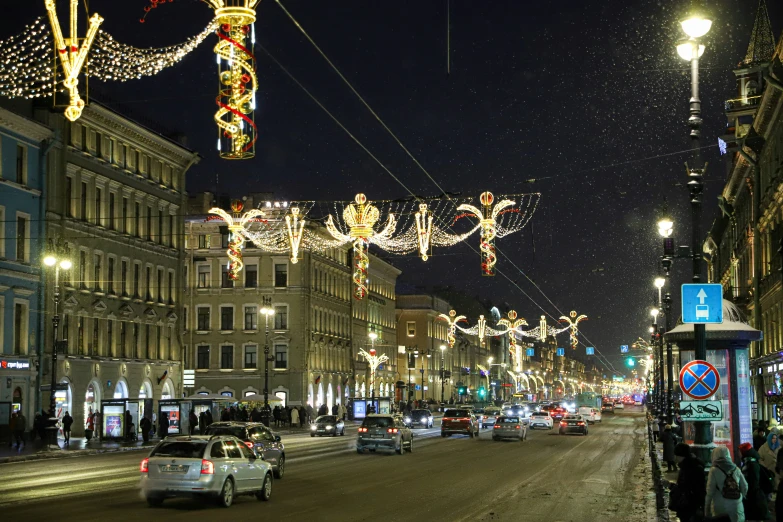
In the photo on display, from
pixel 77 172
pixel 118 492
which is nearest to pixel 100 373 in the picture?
pixel 77 172

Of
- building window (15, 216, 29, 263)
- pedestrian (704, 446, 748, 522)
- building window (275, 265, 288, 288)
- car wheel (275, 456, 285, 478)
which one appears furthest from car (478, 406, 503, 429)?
pedestrian (704, 446, 748, 522)

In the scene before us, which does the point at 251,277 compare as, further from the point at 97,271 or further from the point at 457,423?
the point at 457,423

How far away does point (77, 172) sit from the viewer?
58125mm

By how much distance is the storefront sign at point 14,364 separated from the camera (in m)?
49.6

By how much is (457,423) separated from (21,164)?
87.8 ft

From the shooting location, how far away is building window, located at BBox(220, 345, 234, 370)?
92.0m

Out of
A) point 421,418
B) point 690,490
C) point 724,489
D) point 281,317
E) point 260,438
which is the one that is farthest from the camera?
point 281,317

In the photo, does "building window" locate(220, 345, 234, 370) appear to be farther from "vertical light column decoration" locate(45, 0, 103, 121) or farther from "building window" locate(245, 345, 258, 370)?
"vertical light column decoration" locate(45, 0, 103, 121)

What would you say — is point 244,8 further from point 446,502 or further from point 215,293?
point 215,293

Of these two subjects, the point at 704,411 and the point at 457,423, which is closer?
the point at 704,411

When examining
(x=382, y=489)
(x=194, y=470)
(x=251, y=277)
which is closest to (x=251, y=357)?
(x=251, y=277)

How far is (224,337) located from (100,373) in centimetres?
3188

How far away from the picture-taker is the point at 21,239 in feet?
174

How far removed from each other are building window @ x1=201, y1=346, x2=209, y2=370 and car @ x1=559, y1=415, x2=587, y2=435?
38016mm
